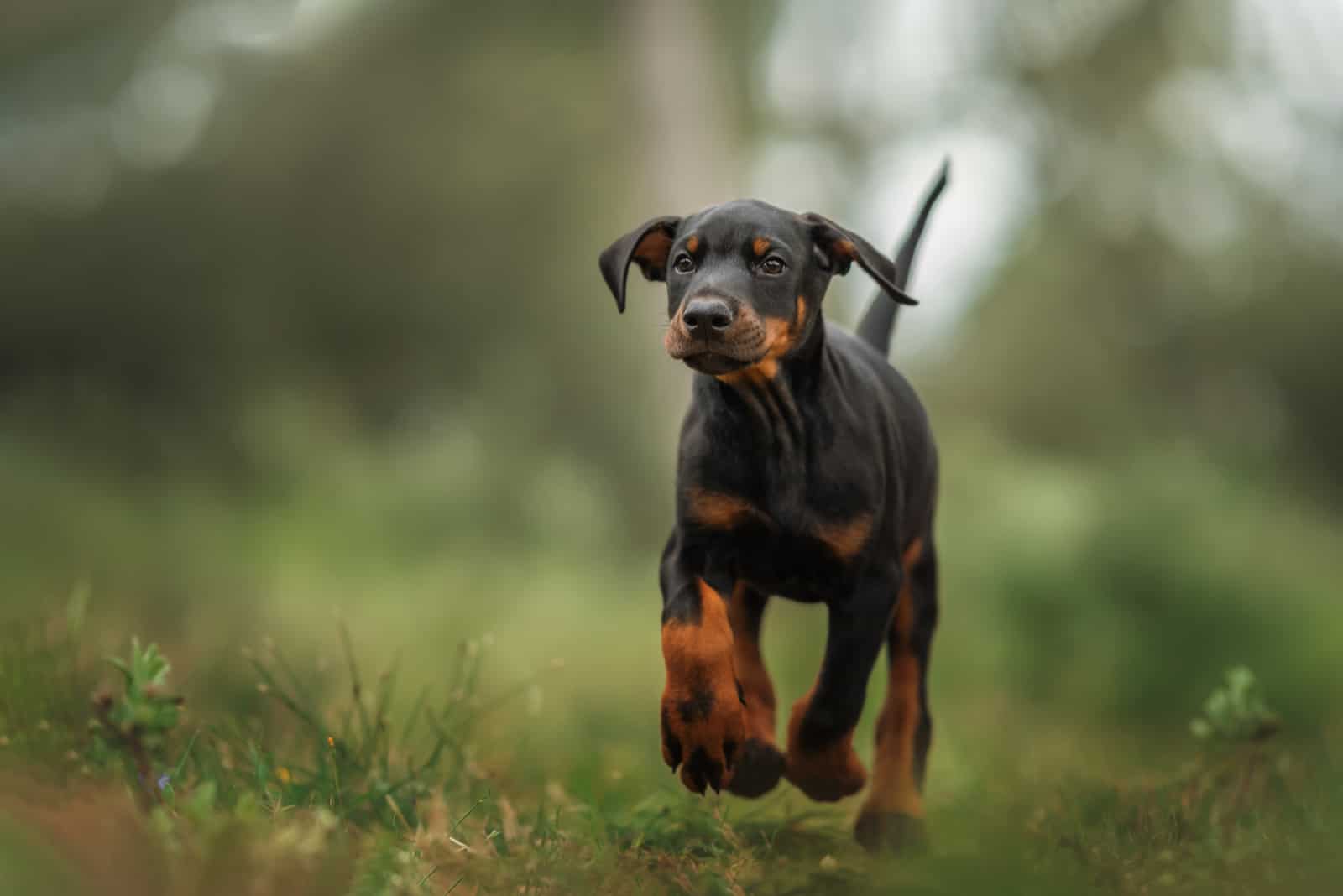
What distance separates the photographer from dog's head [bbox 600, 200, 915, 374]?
312cm

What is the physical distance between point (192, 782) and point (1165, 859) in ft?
7.77

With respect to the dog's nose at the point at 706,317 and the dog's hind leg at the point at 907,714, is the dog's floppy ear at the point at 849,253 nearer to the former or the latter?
the dog's nose at the point at 706,317

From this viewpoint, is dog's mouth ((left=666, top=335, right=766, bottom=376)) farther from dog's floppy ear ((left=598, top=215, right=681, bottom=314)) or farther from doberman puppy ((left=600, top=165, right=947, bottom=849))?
dog's floppy ear ((left=598, top=215, right=681, bottom=314))

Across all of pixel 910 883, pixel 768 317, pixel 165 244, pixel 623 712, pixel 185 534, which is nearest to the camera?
pixel 910 883

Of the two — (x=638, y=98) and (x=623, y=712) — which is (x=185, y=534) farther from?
(x=638, y=98)

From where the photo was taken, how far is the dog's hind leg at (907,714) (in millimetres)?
4020

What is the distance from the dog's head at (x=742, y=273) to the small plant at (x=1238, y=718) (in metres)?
1.95

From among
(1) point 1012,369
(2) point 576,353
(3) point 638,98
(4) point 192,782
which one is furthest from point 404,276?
(4) point 192,782

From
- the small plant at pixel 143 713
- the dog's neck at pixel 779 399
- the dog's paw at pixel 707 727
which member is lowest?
the dog's paw at pixel 707 727

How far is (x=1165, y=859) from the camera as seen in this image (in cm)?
329

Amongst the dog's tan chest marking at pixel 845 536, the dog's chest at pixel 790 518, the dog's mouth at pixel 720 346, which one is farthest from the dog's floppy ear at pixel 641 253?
the dog's tan chest marking at pixel 845 536

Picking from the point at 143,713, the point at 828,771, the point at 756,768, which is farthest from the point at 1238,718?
the point at 143,713

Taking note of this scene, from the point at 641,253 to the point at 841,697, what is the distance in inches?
49.3

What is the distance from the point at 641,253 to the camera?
3.69 meters
